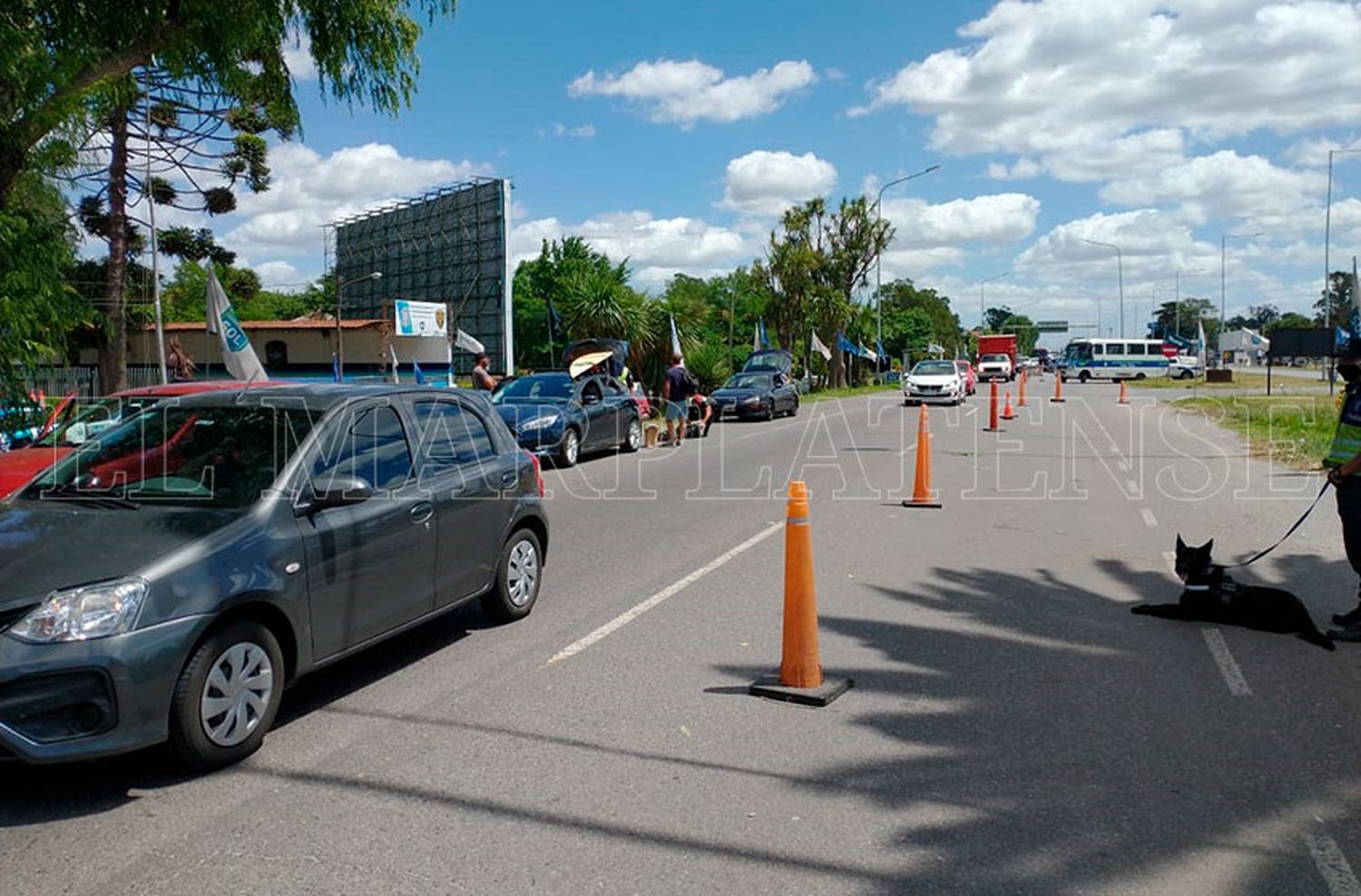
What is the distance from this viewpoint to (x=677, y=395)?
22109 mm

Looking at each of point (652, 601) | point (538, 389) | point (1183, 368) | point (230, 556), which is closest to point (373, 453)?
point (230, 556)

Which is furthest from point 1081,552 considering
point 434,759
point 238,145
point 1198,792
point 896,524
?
point 238,145

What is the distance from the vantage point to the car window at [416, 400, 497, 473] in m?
6.53

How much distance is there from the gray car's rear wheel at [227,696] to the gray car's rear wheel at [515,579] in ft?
6.98

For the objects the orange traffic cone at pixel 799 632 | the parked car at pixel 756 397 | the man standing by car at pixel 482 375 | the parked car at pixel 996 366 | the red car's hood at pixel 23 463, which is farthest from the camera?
the parked car at pixel 996 366

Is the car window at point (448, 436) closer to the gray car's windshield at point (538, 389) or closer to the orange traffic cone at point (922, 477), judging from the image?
the orange traffic cone at point (922, 477)

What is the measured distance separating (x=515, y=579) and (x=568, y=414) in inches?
441

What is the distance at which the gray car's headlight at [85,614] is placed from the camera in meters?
4.25

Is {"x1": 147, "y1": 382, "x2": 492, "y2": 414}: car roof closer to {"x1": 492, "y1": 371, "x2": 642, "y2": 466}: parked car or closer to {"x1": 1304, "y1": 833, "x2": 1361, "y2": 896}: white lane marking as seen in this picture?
{"x1": 1304, "y1": 833, "x2": 1361, "y2": 896}: white lane marking

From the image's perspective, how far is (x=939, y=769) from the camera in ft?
15.8

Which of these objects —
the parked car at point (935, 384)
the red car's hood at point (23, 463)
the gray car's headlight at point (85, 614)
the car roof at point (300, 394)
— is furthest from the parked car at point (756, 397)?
the gray car's headlight at point (85, 614)

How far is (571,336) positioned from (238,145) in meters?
19.1

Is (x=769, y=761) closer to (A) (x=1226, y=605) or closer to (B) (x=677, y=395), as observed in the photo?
(A) (x=1226, y=605)

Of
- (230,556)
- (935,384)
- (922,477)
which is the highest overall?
(935,384)
